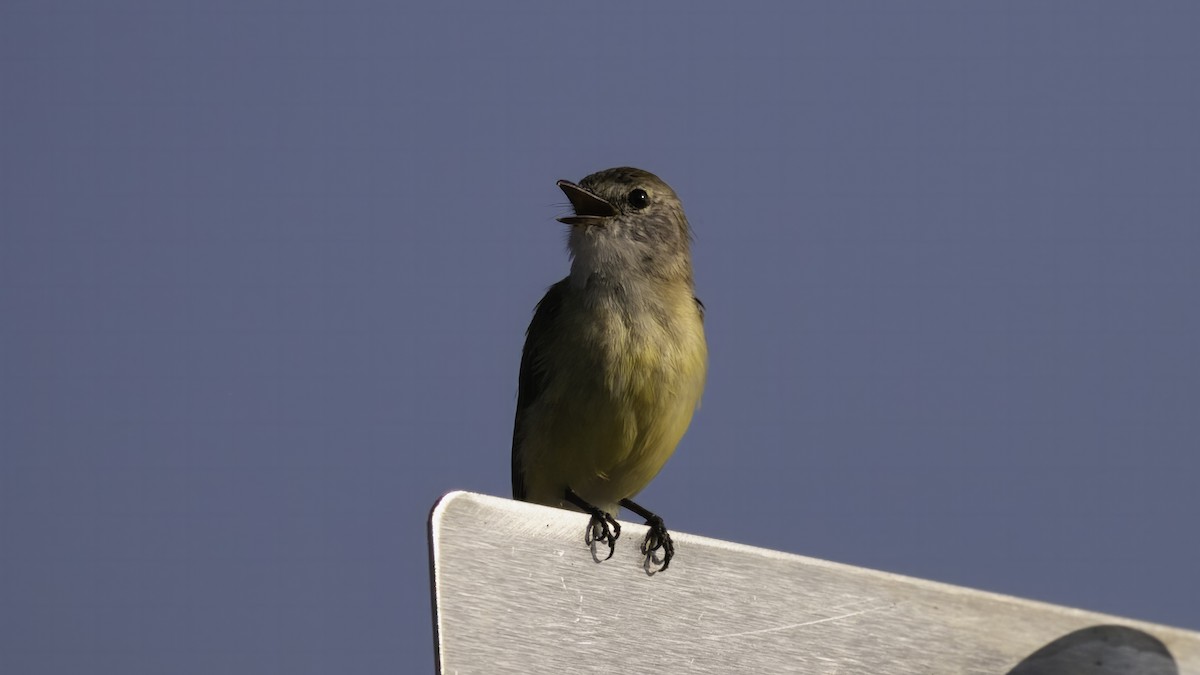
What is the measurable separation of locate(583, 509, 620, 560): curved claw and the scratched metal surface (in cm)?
3

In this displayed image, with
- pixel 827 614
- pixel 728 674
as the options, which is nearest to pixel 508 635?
pixel 728 674

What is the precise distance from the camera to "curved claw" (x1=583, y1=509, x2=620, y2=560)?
3230 mm

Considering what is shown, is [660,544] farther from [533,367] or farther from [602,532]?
[533,367]

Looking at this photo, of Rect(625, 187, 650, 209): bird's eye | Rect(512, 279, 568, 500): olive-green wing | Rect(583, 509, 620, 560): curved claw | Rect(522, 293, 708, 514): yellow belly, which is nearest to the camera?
Rect(583, 509, 620, 560): curved claw

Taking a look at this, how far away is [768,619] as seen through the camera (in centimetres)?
325

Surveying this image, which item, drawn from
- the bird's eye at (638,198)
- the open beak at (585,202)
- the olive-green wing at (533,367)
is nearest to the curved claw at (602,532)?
the olive-green wing at (533,367)

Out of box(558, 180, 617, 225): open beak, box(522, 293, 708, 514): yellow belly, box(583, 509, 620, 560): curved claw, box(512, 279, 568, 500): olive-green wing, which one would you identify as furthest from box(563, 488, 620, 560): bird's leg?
box(558, 180, 617, 225): open beak

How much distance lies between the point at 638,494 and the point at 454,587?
298 cm

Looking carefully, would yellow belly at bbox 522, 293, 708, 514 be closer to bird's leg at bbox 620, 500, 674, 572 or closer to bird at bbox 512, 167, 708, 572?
bird at bbox 512, 167, 708, 572

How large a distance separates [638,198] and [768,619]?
318 cm

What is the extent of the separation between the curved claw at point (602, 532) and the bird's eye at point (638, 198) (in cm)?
286

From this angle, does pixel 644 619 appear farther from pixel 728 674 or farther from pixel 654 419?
pixel 654 419

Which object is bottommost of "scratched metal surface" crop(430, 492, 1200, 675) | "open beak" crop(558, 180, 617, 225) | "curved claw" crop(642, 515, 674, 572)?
"scratched metal surface" crop(430, 492, 1200, 675)

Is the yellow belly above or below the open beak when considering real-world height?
below
